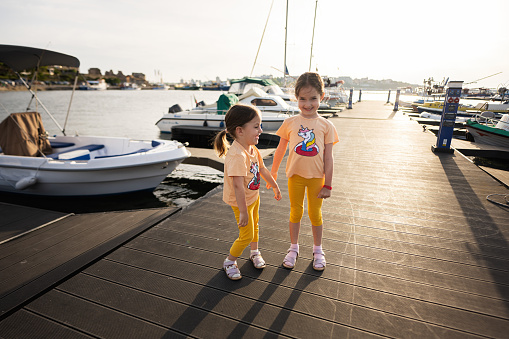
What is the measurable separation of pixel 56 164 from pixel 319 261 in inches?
220

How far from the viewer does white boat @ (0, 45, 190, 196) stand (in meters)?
5.39

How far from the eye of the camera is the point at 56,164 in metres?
5.36

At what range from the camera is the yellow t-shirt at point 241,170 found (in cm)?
187

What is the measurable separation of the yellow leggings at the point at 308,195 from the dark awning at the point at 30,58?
254 inches

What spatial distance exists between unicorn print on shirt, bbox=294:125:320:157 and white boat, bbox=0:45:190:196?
167 inches

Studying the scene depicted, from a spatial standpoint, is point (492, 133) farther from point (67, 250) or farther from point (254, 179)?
point (67, 250)

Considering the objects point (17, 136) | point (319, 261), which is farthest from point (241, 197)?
point (17, 136)

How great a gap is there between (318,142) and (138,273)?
1.83m

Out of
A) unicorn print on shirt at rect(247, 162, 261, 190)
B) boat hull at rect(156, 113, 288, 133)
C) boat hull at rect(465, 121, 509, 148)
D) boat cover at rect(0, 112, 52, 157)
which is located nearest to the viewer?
unicorn print on shirt at rect(247, 162, 261, 190)

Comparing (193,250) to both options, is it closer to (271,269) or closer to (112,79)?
(271,269)

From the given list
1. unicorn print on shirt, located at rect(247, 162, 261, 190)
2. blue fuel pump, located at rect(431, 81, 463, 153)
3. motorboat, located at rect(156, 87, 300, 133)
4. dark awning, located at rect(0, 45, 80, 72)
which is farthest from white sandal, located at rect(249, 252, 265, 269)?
motorboat, located at rect(156, 87, 300, 133)

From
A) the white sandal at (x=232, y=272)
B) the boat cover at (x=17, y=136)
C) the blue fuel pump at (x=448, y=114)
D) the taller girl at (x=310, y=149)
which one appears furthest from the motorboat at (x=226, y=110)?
the white sandal at (x=232, y=272)

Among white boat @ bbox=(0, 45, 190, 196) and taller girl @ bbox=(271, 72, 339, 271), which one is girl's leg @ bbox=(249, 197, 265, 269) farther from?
white boat @ bbox=(0, 45, 190, 196)

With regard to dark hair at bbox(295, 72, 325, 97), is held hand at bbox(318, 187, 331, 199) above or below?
below
